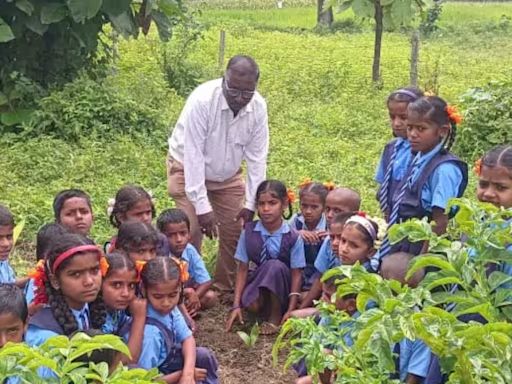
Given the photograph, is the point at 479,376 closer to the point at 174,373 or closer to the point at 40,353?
the point at 40,353

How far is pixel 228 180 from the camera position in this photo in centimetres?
480

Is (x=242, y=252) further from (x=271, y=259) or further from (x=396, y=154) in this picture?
(x=396, y=154)

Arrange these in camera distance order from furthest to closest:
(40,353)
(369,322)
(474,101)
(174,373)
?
(474,101)
(174,373)
(369,322)
(40,353)

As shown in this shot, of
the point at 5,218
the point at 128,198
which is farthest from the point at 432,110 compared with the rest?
the point at 5,218

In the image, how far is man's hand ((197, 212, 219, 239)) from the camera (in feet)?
14.6

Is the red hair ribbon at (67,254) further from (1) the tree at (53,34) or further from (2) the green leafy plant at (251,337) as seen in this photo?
(1) the tree at (53,34)

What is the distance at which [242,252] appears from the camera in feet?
15.2

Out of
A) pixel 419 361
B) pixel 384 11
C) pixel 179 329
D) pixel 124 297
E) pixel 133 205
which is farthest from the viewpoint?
pixel 384 11

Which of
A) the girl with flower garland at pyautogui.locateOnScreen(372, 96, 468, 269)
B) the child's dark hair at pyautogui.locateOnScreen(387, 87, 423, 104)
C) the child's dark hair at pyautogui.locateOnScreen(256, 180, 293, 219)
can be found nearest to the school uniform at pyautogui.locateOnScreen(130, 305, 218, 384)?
the girl with flower garland at pyautogui.locateOnScreen(372, 96, 468, 269)

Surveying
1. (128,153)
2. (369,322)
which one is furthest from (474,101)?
(369,322)

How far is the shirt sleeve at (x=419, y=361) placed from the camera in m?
2.73

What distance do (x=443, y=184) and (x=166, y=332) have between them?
4.40 ft

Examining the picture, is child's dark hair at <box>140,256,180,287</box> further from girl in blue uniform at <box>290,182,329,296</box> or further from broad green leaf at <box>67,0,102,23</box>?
broad green leaf at <box>67,0,102,23</box>

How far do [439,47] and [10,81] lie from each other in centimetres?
969
